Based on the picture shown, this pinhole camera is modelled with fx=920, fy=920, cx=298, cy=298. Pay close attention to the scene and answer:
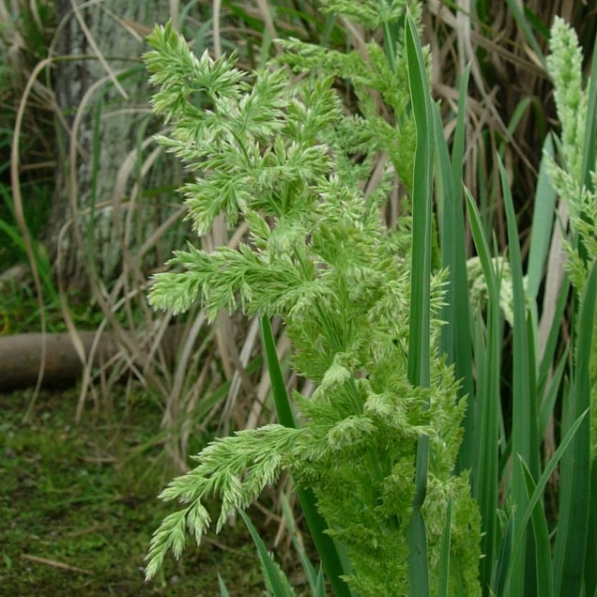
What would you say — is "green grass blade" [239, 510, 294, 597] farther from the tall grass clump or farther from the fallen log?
the fallen log

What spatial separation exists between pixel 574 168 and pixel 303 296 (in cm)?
50

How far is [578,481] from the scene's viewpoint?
88 centimetres

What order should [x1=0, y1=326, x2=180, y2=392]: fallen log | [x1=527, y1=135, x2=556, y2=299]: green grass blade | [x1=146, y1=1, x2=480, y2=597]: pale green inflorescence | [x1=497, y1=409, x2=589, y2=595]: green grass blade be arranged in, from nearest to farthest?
1. [x1=146, y1=1, x2=480, y2=597]: pale green inflorescence
2. [x1=497, y1=409, x2=589, y2=595]: green grass blade
3. [x1=527, y1=135, x2=556, y2=299]: green grass blade
4. [x1=0, y1=326, x2=180, y2=392]: fallen log

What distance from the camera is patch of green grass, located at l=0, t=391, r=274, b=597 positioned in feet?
6.53

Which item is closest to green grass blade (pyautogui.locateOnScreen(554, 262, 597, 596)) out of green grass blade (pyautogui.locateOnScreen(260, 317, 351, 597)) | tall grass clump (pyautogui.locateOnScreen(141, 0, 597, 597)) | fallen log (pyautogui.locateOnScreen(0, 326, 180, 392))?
tall grass clump (pyautogui.locateOnScreen(141, 0, 597, 597))

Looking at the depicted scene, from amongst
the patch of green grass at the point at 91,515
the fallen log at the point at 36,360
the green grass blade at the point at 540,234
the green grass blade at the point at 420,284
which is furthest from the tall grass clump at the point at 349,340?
the fallen log at the point at 36,360

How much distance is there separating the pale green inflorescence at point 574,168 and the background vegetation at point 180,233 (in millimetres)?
261

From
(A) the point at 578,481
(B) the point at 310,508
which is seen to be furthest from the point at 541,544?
(B) the point at 310,508

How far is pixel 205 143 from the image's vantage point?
64cm

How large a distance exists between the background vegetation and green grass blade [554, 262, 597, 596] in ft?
A: 0.82

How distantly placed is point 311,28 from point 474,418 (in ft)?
5.02

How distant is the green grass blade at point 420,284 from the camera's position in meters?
0.71

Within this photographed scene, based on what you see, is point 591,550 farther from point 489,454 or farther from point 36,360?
point 36,360

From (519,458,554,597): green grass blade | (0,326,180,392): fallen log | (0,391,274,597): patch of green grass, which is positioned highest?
(519,458,554,597): green grass blade
